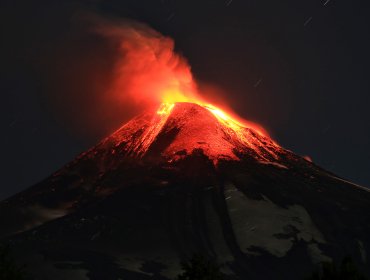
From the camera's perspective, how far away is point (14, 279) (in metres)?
37.6

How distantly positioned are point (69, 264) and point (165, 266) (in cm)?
2569

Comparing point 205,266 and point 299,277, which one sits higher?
point 205,266

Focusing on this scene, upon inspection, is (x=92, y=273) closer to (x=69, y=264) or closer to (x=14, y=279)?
(x=69, y=264)

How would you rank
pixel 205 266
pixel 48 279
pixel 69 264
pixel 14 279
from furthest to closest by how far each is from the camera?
pixel 69 264 < pixel 48 279 < pixel 14 279 < pixel 205 266

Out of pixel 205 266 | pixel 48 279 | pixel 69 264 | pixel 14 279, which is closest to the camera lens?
pixel 205 266

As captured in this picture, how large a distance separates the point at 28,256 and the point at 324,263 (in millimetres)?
172385

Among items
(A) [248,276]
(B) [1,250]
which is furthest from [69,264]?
(B) [1,250]

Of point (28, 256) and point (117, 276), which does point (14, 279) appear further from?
point (28, 256)

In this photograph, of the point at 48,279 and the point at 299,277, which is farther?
the point at 299,277

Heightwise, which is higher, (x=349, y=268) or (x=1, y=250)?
(x=1, y=250)

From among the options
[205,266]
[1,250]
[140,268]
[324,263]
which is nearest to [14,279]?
[1,250]

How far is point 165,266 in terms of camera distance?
19775cm

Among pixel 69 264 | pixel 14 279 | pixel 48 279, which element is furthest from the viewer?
pixel 69 264

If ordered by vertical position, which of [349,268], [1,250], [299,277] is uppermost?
[1,250]
